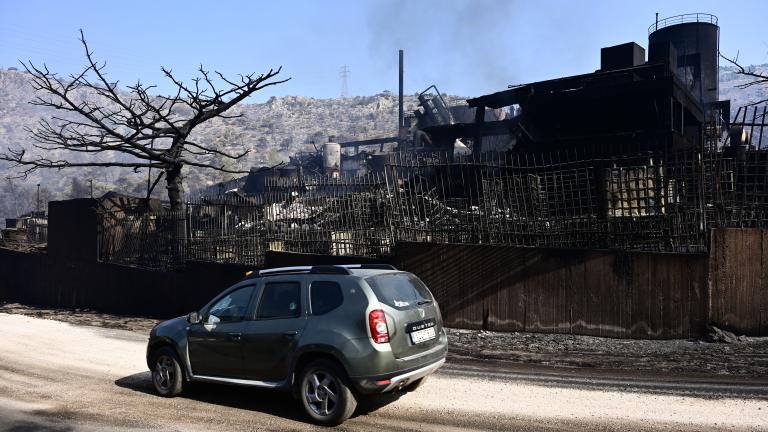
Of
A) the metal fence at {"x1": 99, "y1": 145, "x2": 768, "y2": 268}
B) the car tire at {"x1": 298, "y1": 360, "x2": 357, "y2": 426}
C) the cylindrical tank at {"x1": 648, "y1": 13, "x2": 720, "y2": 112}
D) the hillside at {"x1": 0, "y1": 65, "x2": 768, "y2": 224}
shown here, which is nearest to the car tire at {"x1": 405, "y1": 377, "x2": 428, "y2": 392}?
the car tire at {"x1": 298, "y1": 360, "x2": 357, "y2": 426}

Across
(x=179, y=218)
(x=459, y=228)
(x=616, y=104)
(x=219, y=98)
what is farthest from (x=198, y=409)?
(x=616, y=104)

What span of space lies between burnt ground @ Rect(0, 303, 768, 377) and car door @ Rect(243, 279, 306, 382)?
3782mm

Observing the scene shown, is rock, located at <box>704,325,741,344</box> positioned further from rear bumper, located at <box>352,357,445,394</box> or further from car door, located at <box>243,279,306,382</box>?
car door, located at <box>243,279,306,382</box>

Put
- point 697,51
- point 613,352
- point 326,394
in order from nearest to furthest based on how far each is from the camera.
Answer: point 326,394 < point 613,352 < point 697,51

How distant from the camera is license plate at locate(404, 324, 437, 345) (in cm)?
616

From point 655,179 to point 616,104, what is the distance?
16311 mm

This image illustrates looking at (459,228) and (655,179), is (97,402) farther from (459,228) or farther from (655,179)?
(655,179)

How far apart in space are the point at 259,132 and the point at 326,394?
149m

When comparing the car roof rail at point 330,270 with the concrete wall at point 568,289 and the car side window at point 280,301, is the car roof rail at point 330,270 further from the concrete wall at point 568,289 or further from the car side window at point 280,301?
the concrete wall at point 568,289

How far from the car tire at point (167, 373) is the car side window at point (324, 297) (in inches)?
87.9

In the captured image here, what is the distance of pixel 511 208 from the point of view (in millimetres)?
11203

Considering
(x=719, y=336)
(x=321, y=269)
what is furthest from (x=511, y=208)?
(x=321, y=269)

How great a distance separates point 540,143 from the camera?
24297 mm

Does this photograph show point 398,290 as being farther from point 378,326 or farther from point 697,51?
point 697,51
